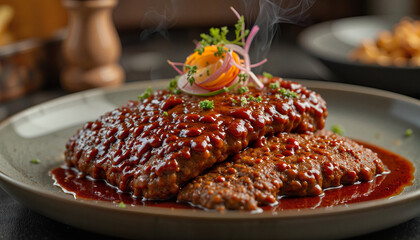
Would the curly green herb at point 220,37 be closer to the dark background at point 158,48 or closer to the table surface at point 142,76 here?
the dark background at point 158,48

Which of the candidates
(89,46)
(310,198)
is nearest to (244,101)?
(310,198)

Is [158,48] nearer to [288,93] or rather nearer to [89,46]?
[89,46]

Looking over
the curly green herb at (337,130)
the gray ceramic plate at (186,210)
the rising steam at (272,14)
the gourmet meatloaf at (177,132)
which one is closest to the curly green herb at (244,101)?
the gourmet meatloaf at (177,132)

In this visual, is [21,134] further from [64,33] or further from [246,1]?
[64,33]

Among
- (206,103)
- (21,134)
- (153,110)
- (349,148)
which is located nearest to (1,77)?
(21,134)

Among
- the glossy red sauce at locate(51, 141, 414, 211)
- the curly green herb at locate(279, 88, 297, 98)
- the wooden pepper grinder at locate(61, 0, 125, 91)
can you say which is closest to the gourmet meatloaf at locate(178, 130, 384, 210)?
the glossy red sauce at locate(51, 141, 414, 211)
